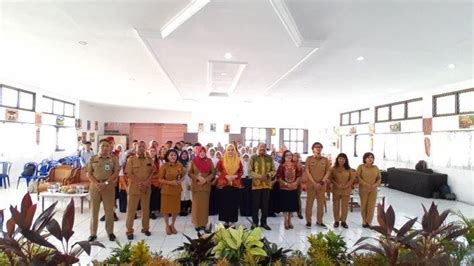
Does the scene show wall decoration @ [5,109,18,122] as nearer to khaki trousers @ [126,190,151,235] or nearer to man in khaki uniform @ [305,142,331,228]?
khaki trousers @ [126,190,151,235]

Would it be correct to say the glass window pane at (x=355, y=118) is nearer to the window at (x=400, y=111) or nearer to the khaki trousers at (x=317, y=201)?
the window at (x=400, y=111)

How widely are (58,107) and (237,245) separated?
1357 centimetres

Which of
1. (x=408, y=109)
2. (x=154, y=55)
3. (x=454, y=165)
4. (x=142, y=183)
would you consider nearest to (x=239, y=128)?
(x=408, y=109)

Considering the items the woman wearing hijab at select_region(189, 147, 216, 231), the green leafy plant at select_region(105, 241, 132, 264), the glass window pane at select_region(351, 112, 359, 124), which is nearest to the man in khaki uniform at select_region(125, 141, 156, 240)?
the woman wearing hijab at select_region(189, 147, 216, 231)

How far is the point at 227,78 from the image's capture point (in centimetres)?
871

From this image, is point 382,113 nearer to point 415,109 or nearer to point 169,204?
point 415,109

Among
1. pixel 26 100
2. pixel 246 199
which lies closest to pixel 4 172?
pixel 26 100

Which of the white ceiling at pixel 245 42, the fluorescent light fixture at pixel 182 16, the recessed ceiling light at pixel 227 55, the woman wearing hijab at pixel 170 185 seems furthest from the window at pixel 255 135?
the fluorescent light fixture at pixel 182 16

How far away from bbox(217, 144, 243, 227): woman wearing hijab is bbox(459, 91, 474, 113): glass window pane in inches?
283

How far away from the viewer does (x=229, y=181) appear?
5.14m

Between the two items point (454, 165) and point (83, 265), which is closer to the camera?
point (83, 265)

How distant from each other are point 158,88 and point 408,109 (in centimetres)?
895

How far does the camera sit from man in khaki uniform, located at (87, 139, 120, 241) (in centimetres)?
454

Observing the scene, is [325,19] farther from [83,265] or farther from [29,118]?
[29,118]
